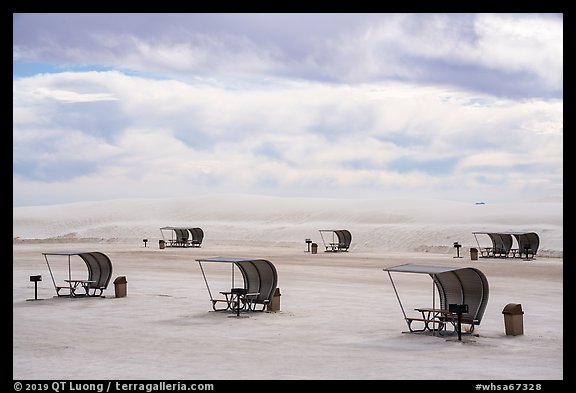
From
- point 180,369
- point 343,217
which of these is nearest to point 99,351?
point 180,369

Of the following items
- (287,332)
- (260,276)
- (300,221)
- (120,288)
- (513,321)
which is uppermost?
(300,221)

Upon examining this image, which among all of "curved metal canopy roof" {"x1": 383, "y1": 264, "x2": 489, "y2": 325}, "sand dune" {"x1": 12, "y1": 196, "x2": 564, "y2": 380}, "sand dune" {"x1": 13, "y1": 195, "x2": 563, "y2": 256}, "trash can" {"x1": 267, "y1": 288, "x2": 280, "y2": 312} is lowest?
"sand dune" {"x1": 12, "y1": 196, "x2": 564, "y2": 380}

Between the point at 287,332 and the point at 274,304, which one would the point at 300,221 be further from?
the point at 287,332

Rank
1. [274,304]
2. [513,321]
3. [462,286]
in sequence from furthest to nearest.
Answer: [274,304], [462,286], [513,321]

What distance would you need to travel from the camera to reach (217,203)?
145500 mm

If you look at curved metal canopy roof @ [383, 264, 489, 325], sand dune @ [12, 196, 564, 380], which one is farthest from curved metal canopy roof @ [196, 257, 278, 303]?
curved metal canopy roof @ [383, 264, 489, 325]

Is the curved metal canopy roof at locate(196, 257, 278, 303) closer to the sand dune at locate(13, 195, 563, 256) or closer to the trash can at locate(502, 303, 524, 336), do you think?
the trash can at locate(502, 303, 524, 336)

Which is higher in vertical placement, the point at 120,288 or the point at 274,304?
the point at 120,288

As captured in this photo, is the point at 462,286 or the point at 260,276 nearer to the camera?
the point at 462,286

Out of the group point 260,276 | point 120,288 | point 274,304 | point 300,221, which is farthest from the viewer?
point 300,221

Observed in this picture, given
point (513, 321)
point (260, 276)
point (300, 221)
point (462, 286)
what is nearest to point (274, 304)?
point (260, 276)

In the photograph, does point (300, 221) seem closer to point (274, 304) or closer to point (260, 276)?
point (260, 276)
